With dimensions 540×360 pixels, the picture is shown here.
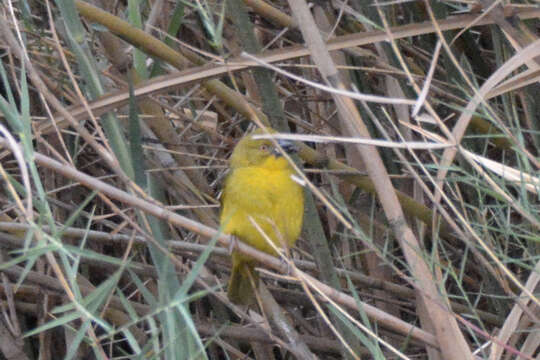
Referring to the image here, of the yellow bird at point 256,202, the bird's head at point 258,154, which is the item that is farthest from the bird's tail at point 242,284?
the bird's head at point 258,154

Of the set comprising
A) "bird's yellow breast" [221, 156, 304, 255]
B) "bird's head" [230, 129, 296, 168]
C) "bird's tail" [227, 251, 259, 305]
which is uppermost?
"bird's head" [230, 129, 296, 168]

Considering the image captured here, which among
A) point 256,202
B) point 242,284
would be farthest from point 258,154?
point 242,284

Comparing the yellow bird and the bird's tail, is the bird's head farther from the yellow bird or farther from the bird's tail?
the bird's tail

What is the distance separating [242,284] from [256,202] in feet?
1.02

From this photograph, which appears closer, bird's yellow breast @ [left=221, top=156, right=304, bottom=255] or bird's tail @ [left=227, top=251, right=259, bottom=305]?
bird's yellow breast @ [left=221, top=156, right=304, bottom=255]

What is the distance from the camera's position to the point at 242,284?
2703 mm

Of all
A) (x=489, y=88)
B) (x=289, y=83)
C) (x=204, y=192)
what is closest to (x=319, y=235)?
(x=489, y=88)

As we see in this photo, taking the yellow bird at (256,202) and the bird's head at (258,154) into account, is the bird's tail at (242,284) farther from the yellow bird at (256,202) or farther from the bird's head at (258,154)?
the bird's head at (258,154)

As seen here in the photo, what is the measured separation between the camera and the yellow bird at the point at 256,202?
2543 mm

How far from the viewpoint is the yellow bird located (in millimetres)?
2543

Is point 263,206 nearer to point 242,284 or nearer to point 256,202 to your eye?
point 256,202

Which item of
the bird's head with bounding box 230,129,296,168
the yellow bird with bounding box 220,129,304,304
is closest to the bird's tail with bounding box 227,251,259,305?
the yellow bird with bounding box 220,129,304,304

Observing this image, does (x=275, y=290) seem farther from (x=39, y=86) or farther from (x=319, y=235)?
(x=39, y=86)

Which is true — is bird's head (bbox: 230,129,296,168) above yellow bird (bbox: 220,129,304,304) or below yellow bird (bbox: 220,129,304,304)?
above
